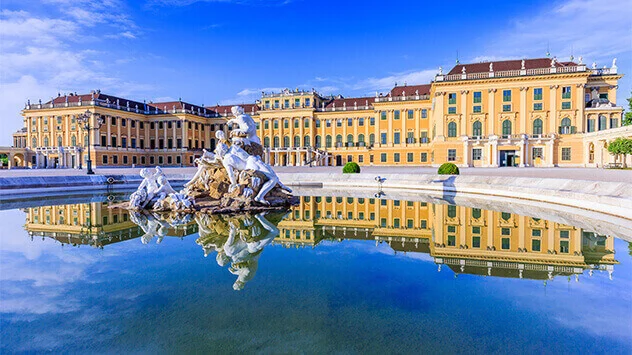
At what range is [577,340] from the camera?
3584 millimetres

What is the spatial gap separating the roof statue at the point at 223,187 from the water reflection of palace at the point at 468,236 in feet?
4.34

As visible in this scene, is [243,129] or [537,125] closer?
[243,129]

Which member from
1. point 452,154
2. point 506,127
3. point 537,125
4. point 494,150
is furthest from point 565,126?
point 452,154

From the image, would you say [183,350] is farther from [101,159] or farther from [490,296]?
[101,159]

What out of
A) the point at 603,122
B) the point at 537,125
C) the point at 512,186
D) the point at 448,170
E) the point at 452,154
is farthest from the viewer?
the point at 452,154

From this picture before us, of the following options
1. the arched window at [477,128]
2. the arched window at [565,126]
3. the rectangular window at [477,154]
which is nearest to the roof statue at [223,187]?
the rectangular window at [477,154]

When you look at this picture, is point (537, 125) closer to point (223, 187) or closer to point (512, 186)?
point (512, 186)

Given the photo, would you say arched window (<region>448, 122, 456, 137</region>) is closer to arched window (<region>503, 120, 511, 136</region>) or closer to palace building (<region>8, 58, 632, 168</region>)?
palace building (<region>8, 58, 632, 168</region>)

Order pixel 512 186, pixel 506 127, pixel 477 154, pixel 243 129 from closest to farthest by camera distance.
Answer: pixel 243 129 < pixel 512 186 < pixel 477 154 < pixel 506 127

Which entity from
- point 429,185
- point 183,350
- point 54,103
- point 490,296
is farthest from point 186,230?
point 54,103

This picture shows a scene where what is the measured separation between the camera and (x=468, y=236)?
822cm

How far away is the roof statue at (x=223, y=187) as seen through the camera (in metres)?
11.6

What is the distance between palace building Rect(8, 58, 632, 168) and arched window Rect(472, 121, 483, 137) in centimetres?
11

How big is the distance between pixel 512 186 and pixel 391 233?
9.08 meters
